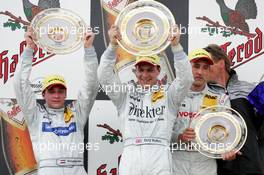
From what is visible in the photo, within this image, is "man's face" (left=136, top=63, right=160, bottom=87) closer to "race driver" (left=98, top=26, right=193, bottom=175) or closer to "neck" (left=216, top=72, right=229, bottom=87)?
"race driver" (left=98, top=26, right=193, bottom=175)

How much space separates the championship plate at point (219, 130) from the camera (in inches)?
164

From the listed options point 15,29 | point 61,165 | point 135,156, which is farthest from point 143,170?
point 15,29

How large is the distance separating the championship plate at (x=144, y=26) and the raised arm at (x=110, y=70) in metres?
0.05

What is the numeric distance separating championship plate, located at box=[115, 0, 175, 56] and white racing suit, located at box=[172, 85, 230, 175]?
1.37 ft

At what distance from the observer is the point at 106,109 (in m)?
4.46

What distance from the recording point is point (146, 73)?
166 inches

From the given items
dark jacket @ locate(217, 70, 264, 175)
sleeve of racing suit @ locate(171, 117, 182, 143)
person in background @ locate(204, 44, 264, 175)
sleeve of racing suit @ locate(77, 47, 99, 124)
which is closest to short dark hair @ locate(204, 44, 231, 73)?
person in background @ locate(204, 44, 264, 175)

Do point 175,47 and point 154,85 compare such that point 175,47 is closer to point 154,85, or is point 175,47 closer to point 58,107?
point 154,85

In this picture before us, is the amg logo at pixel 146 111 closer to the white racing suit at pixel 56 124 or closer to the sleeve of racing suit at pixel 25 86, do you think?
the white racing suit at pixel 56 124

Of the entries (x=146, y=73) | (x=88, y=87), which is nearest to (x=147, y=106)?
(x=146, y=73)

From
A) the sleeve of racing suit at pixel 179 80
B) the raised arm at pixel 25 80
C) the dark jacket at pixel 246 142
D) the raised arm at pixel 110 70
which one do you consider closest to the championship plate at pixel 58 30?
the raised arm at pixel 25 80

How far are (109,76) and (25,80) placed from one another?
545 millimetres

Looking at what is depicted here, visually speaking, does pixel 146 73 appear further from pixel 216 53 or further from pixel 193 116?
pixel 216 53

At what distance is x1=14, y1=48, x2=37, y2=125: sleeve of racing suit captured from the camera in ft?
13.9
